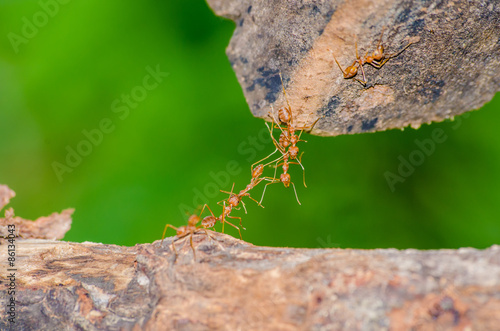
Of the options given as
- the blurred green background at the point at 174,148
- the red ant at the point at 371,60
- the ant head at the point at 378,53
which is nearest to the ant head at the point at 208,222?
the blurred green background at the point at 174,148

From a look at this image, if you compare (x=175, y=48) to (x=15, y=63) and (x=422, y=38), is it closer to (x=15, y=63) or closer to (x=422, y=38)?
(x=15, y=63)

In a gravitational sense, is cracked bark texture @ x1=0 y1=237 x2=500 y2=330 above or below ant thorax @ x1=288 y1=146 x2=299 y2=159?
below

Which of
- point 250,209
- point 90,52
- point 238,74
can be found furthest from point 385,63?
point 90,52

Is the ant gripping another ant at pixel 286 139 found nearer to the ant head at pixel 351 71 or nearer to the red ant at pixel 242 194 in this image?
the red ant at pixel 242 194

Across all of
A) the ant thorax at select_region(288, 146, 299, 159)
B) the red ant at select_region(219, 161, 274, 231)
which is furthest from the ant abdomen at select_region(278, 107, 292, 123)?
the red ant at select_region(219, 161, 274, 231)

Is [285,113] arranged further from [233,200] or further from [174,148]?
[174,148]

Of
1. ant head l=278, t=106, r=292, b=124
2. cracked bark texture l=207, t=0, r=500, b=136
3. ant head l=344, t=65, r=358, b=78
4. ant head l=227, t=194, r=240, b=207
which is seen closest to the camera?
cracked bark texture l=207, t=0, r=500, b=136

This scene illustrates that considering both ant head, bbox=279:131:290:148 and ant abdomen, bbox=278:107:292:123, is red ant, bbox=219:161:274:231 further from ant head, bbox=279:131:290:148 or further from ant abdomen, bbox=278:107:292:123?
ant abdomen, bbox=278:107:292:123
